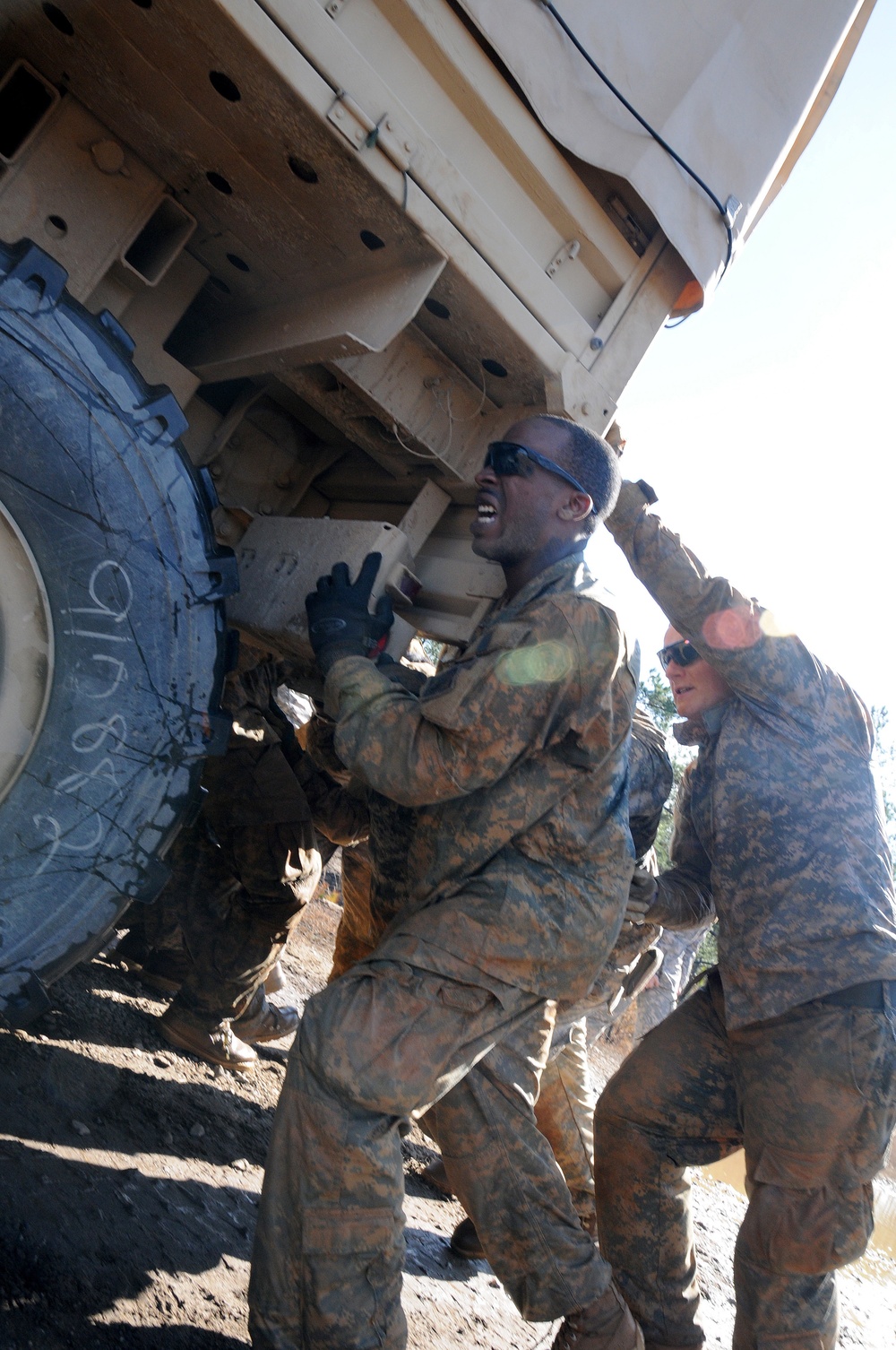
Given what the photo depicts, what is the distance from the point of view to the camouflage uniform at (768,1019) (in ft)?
7.66

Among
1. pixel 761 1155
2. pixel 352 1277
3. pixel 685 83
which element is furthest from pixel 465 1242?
pixel 685 83

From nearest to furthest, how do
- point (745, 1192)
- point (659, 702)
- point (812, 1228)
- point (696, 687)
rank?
point (812, 1228) < point (696, 687) < point (745, 1192) < point (659, 702)

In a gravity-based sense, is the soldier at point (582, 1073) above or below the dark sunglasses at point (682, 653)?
below

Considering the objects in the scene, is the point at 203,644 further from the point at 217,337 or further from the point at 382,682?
the point at 217,337

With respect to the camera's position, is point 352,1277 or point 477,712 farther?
point 477,712

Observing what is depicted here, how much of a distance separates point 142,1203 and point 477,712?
1393 millimetres

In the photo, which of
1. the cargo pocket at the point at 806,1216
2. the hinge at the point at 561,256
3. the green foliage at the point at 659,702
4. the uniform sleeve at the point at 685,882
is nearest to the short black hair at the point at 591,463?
the hinge at the point at 561,256

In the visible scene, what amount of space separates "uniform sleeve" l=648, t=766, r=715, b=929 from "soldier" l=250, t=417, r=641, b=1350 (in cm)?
97

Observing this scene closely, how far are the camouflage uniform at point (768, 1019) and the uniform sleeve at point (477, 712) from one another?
3.08 ft

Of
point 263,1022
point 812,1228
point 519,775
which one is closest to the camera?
point 519,775

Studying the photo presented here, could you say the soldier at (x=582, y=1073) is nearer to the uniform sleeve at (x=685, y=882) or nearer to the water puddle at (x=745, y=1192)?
the uniform sleeve at (x=685, y=882)

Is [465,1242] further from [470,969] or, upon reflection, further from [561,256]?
[561,256]

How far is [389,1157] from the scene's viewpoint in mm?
1838

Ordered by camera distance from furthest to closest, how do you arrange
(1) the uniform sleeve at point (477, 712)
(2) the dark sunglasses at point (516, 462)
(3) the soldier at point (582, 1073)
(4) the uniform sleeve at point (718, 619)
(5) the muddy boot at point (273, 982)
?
(5) the muddy boot at point (273, 982) < (3) the soldier at point (582, 1073) < (4) the uniform sleeve at point (718, 619) < (2) the dark sunglasses at point (516, 462) < (1) the uniform sleeve at point (477, 712)
